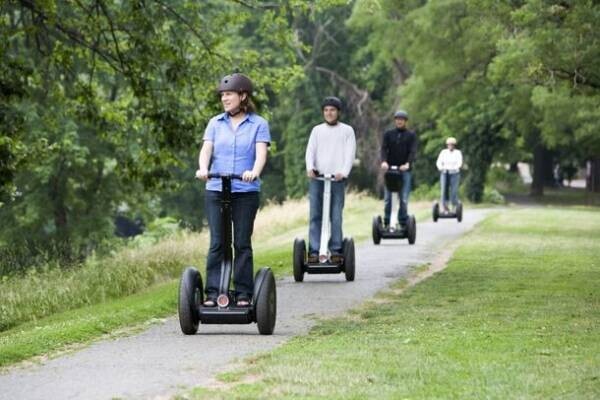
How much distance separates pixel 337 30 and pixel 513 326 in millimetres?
63750

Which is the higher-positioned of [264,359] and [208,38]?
[208,38]

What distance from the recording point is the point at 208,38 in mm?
26031

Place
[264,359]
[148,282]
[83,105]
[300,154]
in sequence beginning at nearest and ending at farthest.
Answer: [264,359]
[148,282]
[83,105]
[300,154]

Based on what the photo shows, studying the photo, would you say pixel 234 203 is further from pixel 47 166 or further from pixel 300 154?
pixel 300 154

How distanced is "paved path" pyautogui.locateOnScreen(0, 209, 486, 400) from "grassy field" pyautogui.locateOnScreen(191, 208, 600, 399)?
0.28m

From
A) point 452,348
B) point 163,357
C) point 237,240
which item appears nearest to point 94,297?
→ point 237,240

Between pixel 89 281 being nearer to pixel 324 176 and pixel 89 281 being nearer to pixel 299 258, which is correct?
pixel 299 258

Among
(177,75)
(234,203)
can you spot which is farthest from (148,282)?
(234,203)

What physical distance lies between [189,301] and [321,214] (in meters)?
6.18

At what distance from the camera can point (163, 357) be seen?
986 centimetres

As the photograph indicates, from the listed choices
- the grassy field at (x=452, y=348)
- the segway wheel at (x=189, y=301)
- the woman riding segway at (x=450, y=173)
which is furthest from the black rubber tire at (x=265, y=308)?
the woman riding segway at (x=450, y=173)

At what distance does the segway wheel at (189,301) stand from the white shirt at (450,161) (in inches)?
816

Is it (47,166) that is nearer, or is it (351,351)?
(351,351)

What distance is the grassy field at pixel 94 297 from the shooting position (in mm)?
11367
